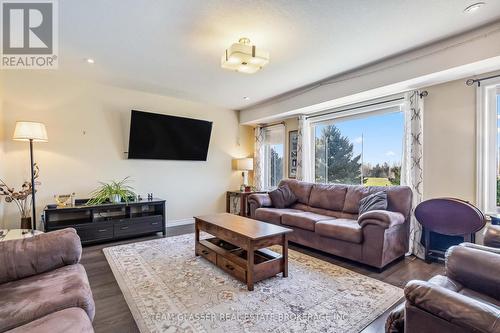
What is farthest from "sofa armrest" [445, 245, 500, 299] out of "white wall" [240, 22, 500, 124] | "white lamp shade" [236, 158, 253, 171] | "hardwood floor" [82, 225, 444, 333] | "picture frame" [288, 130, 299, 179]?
"white lamp shade" [236, 158, 253, 171]

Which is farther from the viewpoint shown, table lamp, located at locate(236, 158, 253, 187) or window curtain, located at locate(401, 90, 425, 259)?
table lamp, located at locate(236, 158, 253, 187)

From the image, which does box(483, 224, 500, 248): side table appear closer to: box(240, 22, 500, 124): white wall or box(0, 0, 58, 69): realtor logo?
box(240, 22, 500, 124): white wall

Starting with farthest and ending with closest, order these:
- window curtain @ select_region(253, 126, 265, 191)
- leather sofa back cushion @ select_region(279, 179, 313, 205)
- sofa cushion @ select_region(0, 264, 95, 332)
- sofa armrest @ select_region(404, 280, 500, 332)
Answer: window curtain @ select_region(253, 126, 265, 191), leather sofa back cushion @ select_region(279, 179, 313, 205), sofa cushion @ select_region(0, 264, 95, 332), sofa armrest @ select_region(404, 280, 500, 332)

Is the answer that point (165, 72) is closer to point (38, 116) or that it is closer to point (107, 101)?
point (107, 101)

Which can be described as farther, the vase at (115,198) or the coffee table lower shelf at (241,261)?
the vase at (115,198)

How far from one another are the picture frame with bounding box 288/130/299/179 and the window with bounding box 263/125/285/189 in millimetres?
235

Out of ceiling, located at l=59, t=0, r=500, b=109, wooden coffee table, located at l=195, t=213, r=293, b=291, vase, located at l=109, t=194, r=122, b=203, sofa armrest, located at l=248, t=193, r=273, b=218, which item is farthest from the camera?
sofa armrest, located at l=248, t=193, r=273, b=218

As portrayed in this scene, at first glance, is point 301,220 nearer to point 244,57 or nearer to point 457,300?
point 244,57

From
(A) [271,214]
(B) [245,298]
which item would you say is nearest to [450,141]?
(A) [271,214]

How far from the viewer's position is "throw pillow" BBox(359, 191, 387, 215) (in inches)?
127

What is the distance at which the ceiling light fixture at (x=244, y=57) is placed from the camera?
2.47 metres

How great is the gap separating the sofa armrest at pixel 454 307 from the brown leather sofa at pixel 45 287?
153 cm

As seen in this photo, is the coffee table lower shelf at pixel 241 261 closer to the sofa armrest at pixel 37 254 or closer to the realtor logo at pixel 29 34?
the sofa armrest at pixel 37 254

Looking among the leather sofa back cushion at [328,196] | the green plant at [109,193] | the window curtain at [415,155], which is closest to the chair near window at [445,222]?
the window curtain at [415,155]
